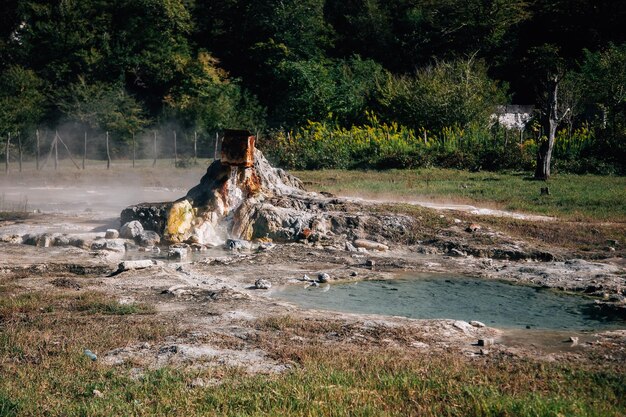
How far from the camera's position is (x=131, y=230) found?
15.2m

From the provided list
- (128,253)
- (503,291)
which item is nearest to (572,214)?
(503,291)

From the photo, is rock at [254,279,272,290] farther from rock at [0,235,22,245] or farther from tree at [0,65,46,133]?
tree at [0,65,46,133]

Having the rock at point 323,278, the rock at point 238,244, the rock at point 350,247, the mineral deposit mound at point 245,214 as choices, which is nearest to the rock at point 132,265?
the rock at point 323,278

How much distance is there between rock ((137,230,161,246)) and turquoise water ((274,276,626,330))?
15.9 feet

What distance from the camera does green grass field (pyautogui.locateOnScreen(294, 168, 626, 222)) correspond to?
17.8 meters

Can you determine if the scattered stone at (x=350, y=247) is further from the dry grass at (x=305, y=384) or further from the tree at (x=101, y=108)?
the tree at (x=101, y=108)

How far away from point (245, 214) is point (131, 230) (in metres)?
2.43

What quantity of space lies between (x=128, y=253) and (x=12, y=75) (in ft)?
87.6

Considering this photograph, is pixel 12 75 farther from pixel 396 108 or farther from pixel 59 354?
pixel 59 354

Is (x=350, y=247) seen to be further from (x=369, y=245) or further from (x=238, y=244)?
(x=238, y=244)

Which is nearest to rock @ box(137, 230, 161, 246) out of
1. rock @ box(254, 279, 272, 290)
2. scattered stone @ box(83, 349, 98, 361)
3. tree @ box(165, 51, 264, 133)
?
rock @ box(254, 279, 272, 290)

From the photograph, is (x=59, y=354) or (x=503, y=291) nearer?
(x=59, y=354)

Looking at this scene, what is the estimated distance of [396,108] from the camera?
3384cm

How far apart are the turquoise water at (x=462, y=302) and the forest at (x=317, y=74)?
16.4m
